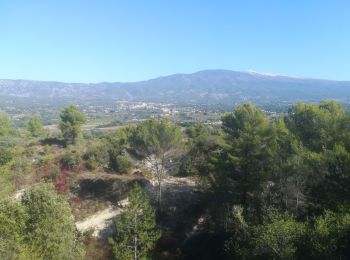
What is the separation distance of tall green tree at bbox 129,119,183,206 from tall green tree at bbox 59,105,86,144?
25455mm

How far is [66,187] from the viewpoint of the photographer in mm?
37219

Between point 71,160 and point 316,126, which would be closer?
point 316,126

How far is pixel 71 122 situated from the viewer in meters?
57.1

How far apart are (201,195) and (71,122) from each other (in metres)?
30.5

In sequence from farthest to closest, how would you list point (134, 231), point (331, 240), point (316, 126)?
point (316, 126) < point (134, 231) < point (331, 240)

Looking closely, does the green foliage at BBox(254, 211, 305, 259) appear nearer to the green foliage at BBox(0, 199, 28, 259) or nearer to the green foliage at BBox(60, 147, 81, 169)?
the green foliage at BBox(0, 199, 28, 259)

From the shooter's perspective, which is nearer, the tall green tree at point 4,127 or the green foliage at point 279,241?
the green foliage at point 279,241

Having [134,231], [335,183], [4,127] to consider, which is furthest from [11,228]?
[4,127]

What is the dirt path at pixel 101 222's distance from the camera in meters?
30.4

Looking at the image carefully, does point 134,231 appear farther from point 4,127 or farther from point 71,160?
point 4,127

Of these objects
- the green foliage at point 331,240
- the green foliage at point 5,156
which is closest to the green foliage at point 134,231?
the green foliage at point 331,240

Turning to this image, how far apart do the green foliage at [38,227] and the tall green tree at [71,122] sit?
34.2 metres

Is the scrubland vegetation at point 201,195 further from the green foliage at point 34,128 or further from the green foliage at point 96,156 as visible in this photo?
the green foliage at point 34,128

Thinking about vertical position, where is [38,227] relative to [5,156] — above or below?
above
